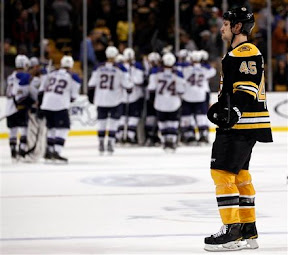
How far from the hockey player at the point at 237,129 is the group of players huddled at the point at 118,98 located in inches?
216

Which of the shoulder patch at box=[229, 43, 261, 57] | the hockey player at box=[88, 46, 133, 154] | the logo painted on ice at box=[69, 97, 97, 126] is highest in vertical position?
the shoulder patch at box=[229, 43, 261, 57]

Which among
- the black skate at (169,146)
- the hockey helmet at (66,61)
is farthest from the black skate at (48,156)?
the black skate at (169,146)

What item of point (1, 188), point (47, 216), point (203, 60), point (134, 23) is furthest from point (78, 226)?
point (134, 23)

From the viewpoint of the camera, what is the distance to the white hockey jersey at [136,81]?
39.3ft

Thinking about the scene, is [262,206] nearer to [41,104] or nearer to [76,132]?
[41,104]

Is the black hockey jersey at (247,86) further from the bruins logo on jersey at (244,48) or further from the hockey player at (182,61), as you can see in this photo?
the hockey player at (182,61)

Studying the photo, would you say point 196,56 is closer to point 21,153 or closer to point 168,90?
point 168,90

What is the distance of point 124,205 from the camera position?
19.8ft

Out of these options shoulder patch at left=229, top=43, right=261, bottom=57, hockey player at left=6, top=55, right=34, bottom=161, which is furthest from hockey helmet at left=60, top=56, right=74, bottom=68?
shoulder patch at left=229, top=43, right=261, bottom=57

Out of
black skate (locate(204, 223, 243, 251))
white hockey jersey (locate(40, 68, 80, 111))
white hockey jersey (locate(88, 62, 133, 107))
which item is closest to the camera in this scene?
black skate (locate(204, 223, 243, 251))

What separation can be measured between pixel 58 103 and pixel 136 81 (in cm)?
263

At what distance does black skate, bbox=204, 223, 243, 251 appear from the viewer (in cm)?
418

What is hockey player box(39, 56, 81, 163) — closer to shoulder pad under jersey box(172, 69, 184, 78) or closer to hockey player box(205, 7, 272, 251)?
shoulder pad under jersey box(172, 69, 184, 78)

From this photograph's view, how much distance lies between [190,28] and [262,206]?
9542 mm
